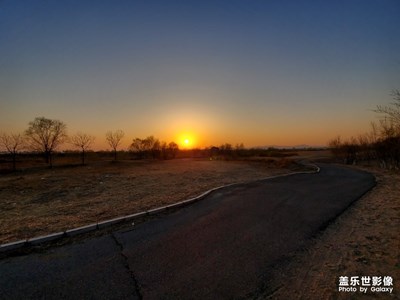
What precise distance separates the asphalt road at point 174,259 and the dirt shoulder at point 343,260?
0.30 m

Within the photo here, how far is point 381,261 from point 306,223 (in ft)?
7.62

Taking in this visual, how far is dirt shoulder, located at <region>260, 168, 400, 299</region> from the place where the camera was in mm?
3576

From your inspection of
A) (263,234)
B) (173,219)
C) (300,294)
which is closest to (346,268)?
(300,294)

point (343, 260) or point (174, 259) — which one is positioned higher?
point (174, 259)

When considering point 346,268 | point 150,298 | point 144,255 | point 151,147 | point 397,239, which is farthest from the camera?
point 151,147

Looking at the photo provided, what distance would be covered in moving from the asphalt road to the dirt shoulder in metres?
0.30

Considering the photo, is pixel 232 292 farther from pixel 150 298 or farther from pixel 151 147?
pixel 151 147

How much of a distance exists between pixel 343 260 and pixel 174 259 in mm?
3277

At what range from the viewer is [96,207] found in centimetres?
883

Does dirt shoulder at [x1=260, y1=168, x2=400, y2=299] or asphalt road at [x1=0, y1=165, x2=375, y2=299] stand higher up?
asphalt road at [x1=0, y1=165, x2=375, y2=299]

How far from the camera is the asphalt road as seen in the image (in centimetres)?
361

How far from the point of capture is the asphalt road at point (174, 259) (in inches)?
142

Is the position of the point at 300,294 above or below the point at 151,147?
below

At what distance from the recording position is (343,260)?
4648 mm
